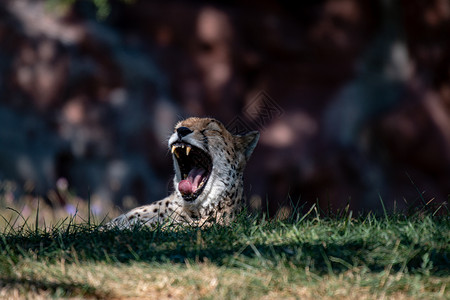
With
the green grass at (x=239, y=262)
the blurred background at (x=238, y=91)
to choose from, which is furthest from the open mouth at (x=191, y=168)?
the blurred background at (x=238, y=91)

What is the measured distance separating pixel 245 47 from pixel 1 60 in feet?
14.6

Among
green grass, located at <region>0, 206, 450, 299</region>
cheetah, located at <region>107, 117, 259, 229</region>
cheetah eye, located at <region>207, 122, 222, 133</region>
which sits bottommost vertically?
green grass, located at <region>0, 206, 450, 299</region>

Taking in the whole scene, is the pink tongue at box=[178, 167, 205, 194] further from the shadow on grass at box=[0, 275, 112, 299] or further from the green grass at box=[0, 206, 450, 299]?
the shadow on grass at box=[0, 275, 112, 299]

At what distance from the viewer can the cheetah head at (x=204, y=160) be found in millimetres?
5457

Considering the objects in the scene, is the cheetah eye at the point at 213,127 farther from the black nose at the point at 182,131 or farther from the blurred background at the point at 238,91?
the blurred background at the point at 238,91

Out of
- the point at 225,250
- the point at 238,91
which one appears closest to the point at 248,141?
the point at 225,250

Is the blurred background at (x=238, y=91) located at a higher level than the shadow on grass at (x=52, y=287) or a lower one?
higher

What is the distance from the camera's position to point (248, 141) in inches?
237

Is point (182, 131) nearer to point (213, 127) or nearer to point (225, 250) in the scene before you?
point (213, 127)

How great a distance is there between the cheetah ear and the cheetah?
12cm

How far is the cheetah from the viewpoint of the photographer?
5.45 meters

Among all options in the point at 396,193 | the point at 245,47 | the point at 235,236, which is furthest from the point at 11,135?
the point at 235,236

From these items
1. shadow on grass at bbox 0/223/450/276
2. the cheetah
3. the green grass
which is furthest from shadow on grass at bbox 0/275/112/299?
the cheetah

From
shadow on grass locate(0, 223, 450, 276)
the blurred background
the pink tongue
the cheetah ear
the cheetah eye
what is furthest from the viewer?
the blurred background
